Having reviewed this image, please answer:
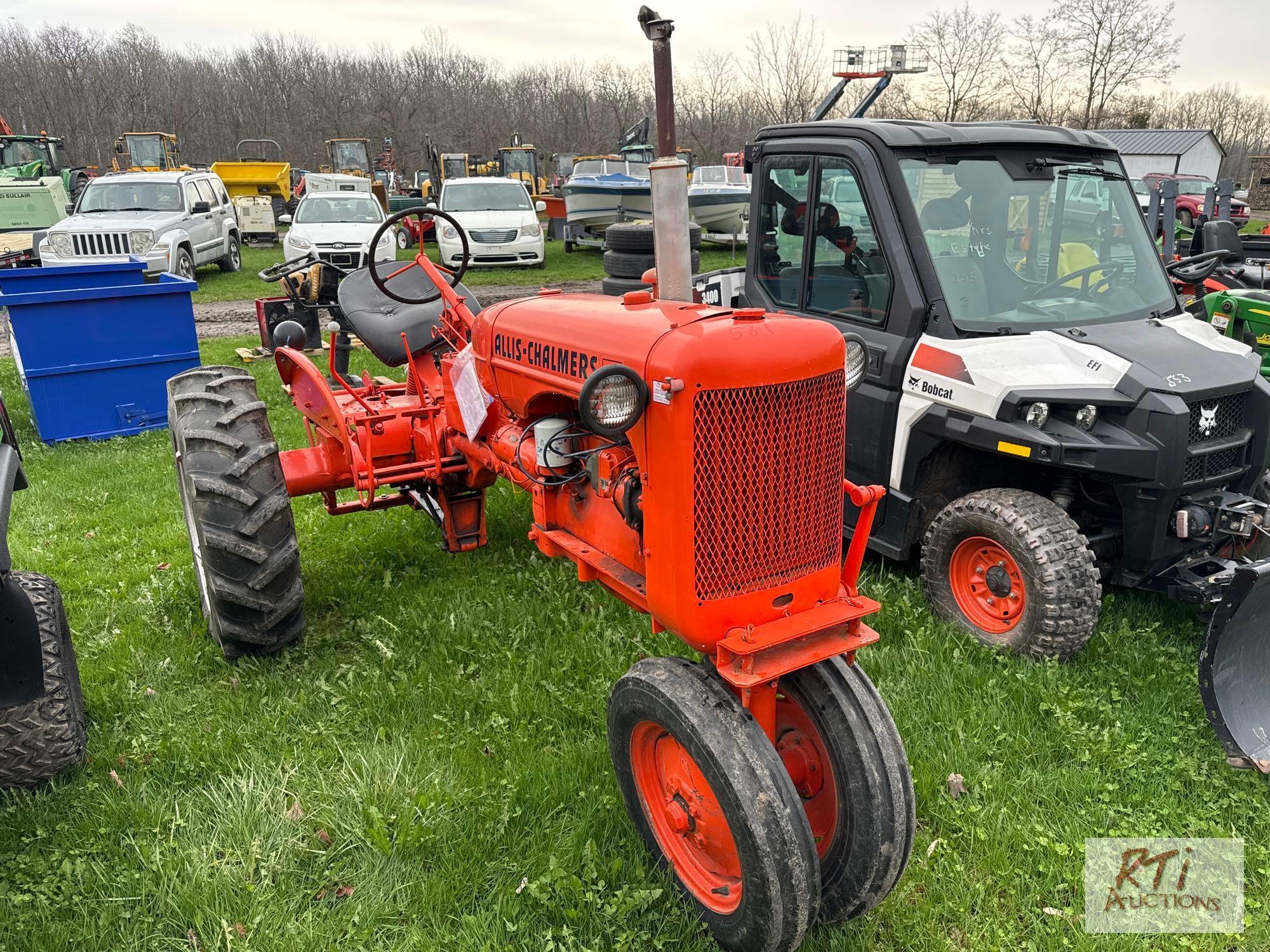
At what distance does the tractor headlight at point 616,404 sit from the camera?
86.7 inches

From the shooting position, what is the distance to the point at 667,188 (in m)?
2.54

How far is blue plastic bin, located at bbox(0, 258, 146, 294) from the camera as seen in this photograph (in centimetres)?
735

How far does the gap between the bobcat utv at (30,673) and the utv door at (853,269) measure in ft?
9.89

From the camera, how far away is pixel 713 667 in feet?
7.84

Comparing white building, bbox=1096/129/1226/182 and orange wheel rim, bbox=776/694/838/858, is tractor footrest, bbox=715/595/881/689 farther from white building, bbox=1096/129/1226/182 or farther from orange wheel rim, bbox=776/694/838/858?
white building, bbox=1096/129/1226/182

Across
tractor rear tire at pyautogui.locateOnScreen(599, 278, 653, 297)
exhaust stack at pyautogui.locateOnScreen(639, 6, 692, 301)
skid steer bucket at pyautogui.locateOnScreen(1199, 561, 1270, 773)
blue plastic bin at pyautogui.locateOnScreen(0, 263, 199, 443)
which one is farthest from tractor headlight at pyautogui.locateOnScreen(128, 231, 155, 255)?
skid steer bucket at pyautogui.locateOnScreen(1199, 561, 1270, 773)

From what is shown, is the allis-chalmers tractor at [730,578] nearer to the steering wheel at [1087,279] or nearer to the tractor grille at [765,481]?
the tractor grille at [765,481]

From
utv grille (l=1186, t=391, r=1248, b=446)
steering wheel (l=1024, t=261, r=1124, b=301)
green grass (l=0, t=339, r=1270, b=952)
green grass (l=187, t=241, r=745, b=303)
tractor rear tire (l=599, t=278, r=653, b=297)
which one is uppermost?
steering wheel (l=1024, t=261, r=1124, b=301)

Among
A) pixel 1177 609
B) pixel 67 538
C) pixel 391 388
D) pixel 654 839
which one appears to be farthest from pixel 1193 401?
pixel 67 538

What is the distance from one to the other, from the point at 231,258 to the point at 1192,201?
22.7 metres

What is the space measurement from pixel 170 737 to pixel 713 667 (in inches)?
83.1

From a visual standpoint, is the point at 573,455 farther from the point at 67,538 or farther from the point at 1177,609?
the point at 67,538

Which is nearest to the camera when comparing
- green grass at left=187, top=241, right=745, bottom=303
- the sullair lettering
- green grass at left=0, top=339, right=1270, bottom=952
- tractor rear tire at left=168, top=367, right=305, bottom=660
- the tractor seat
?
green grass at left=0, top=339, right=1270, bottom=952

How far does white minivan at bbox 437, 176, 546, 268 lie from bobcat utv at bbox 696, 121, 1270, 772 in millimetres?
12550
